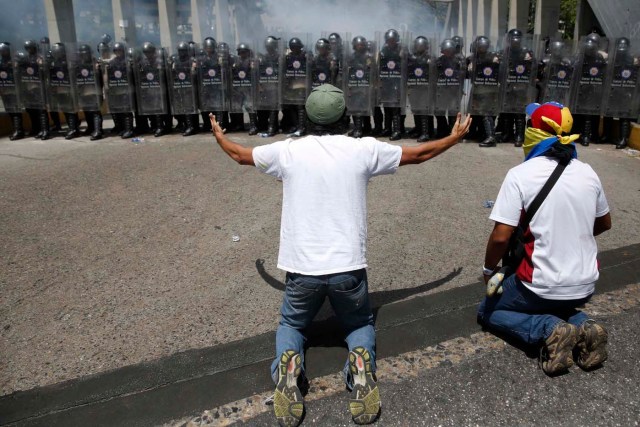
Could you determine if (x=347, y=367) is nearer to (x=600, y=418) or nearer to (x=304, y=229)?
(x=304, y=229)

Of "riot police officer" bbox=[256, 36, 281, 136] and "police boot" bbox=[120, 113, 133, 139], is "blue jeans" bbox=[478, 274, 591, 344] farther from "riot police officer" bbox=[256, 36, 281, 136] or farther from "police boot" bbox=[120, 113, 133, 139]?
"police boot" bbox=[120, 113, 133, 139]

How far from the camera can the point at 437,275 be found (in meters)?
3.85

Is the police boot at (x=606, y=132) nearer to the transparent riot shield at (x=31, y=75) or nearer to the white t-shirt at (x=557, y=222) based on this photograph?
the white t-shirt at (x=557, y=222)

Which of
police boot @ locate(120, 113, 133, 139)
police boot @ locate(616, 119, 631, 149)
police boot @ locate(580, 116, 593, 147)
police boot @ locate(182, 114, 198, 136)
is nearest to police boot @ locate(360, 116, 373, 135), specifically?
police boot @ locate(182, 114, 198, 136)

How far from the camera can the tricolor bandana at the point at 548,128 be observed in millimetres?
2582

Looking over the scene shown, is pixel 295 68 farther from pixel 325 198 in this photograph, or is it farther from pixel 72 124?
pixel 325 198

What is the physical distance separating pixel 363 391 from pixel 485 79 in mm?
7091

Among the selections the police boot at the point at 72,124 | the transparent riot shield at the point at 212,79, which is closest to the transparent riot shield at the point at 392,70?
the transparent riot shield at the point at 212,79

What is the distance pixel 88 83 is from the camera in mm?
8695

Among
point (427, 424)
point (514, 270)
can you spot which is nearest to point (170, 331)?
point (427, 424)

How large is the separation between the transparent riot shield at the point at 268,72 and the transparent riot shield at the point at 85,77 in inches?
108

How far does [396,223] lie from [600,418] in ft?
9.11

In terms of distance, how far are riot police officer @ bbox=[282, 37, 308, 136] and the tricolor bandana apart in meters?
6.05

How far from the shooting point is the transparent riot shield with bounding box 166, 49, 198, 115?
28.9 ft
